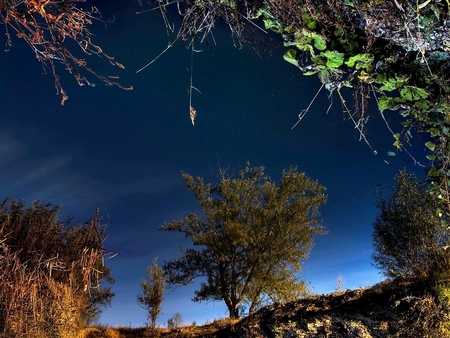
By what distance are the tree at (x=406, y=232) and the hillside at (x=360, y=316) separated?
2632 mm

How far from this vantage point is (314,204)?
19547mm

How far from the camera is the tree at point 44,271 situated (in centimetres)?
868

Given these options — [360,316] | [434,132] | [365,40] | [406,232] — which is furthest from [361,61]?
[406,232]

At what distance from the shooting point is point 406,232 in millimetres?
14836

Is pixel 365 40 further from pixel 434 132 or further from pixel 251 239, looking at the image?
pixel 251 239

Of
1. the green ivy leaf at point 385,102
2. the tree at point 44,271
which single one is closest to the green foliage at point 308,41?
the green ivy leaf at point 385,102

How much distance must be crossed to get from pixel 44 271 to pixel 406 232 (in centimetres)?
1490

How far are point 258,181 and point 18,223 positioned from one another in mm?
13660

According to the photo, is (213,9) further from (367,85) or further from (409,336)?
(409,336)

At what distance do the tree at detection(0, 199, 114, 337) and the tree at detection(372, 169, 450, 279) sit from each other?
11.6 metres

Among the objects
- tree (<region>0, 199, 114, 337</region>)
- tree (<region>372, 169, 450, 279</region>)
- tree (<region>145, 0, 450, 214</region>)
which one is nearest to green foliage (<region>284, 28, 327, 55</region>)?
tree (<region>145, 0, 450, 214</region>)

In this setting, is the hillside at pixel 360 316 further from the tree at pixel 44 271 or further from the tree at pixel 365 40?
the tree at pixel 365 40

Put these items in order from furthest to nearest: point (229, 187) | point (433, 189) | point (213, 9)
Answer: point (229, 187)
point (433, 189)
point (213, 9)

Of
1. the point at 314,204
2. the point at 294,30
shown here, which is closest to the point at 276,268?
the point at 314,204
